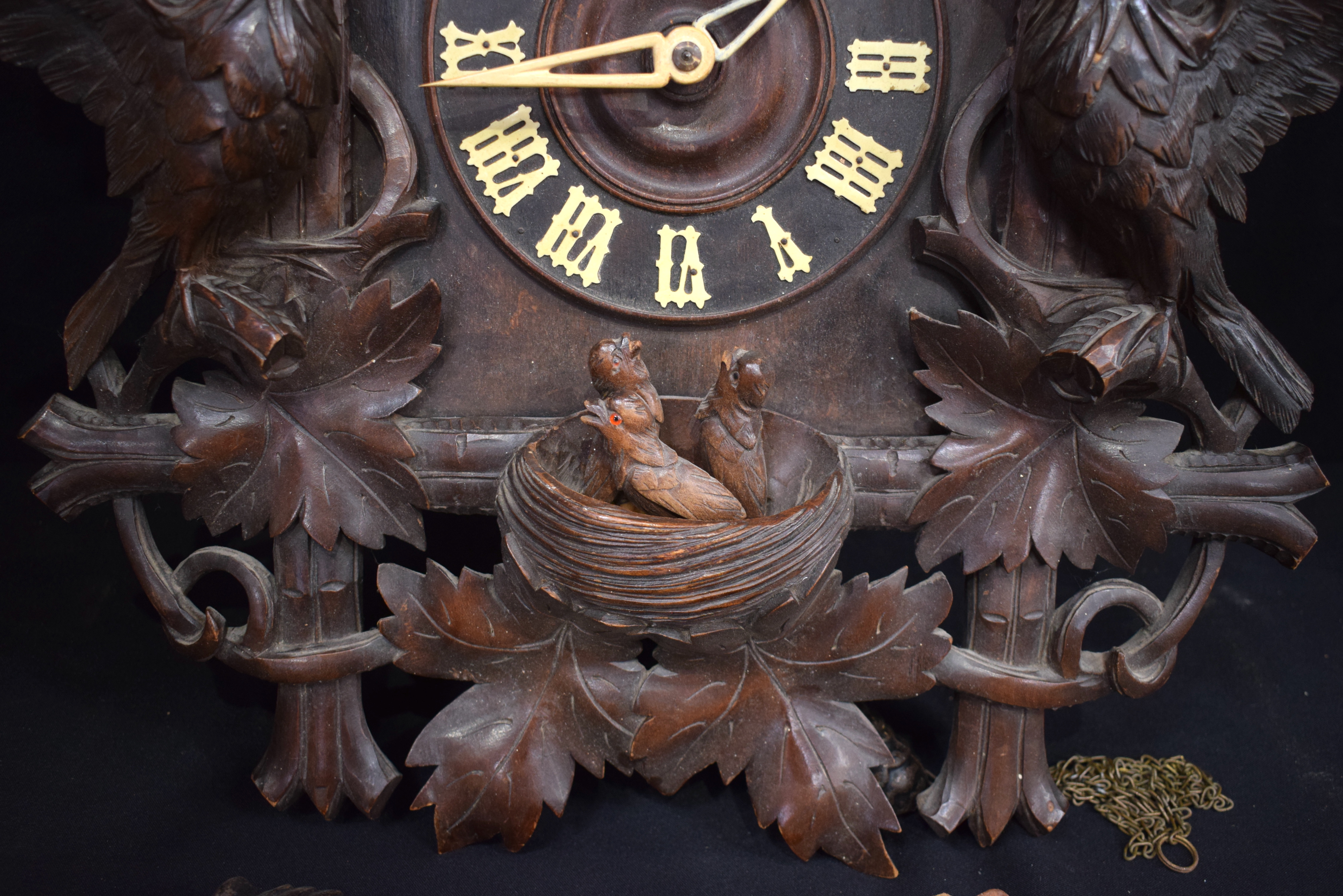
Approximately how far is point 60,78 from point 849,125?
2.88ft

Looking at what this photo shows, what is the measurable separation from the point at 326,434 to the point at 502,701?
0.38 meters

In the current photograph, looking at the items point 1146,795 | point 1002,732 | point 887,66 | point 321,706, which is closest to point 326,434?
point 321,706

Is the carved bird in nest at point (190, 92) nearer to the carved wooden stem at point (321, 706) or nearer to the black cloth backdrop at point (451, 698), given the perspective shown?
the carved wooden stem at point (321, 706)

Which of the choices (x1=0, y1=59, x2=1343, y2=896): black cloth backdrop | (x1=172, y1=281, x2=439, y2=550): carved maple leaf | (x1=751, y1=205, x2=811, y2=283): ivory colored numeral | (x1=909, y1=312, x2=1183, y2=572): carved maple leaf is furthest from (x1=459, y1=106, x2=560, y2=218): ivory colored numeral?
(x1=0, y1=59, x2=1343, y2=896): black cloth backdrop

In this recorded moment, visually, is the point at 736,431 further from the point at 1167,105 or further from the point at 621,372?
the point at 1167,105

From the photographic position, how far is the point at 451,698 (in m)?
1.67

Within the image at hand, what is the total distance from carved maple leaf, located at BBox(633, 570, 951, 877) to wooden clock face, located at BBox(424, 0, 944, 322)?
0.39m

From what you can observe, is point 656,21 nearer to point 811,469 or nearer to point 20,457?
point 811,469

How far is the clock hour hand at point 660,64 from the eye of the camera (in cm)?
128

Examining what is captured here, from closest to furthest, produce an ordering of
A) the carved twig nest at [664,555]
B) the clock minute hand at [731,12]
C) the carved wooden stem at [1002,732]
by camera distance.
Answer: the carved twig nest at [664,555] → the clock minute hand at [731,12] → the carved wooden stem at [1002,732]

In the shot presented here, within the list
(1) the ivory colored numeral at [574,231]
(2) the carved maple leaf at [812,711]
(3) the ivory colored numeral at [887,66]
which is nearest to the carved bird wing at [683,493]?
(2) the carved maple leaf at [812,711]

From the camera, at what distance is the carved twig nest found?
1160 mm

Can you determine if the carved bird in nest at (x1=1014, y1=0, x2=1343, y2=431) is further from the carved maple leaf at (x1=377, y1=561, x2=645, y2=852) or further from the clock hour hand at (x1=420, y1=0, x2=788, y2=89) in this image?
the carved maple leaf at (x1=377, y1=561, x2=645, y2=852)

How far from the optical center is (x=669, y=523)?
116 centimetres
